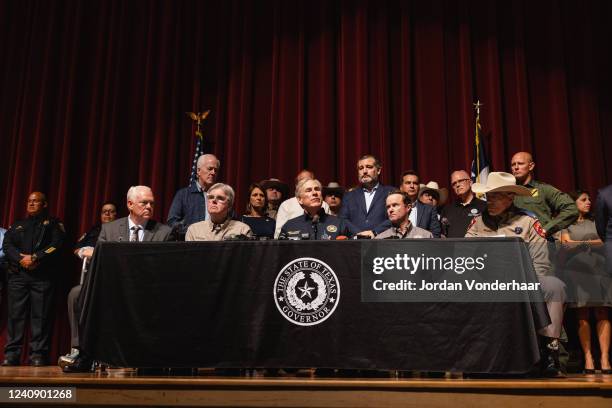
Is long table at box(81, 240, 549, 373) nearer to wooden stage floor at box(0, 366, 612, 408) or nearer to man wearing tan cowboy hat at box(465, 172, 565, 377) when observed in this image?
wooden stage floor at box(0, 366, 612, 408)

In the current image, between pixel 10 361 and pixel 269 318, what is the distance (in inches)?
152

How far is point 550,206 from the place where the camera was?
538 centimetres

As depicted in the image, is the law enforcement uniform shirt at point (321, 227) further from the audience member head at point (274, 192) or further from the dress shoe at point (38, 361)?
the dress shoe at point (38, 361)

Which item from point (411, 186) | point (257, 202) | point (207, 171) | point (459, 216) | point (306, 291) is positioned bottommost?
point (306, 291)

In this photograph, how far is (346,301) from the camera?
11.3ft

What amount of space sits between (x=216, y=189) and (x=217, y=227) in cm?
26

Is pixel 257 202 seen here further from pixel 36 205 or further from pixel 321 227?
pixel 36 205

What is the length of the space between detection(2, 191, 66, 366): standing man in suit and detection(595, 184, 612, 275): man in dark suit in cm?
514

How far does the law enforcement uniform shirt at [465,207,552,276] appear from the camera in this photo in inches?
152

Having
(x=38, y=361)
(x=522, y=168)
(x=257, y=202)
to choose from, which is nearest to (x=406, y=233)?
(x=257, y=202)

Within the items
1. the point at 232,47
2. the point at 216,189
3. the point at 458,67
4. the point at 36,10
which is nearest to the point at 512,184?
the point at 216,189

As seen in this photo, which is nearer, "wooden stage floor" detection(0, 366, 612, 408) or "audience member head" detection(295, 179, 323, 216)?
"wooden stage floor" detection(0, 366, 612, 408)

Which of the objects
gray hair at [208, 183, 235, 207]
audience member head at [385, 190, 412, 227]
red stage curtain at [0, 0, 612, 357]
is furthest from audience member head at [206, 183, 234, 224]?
red stage curtain at [0, 0, 612, 357]

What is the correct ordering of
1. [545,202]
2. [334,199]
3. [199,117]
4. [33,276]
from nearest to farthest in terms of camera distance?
[545,202], [334,199], [33,276], [199,117]
